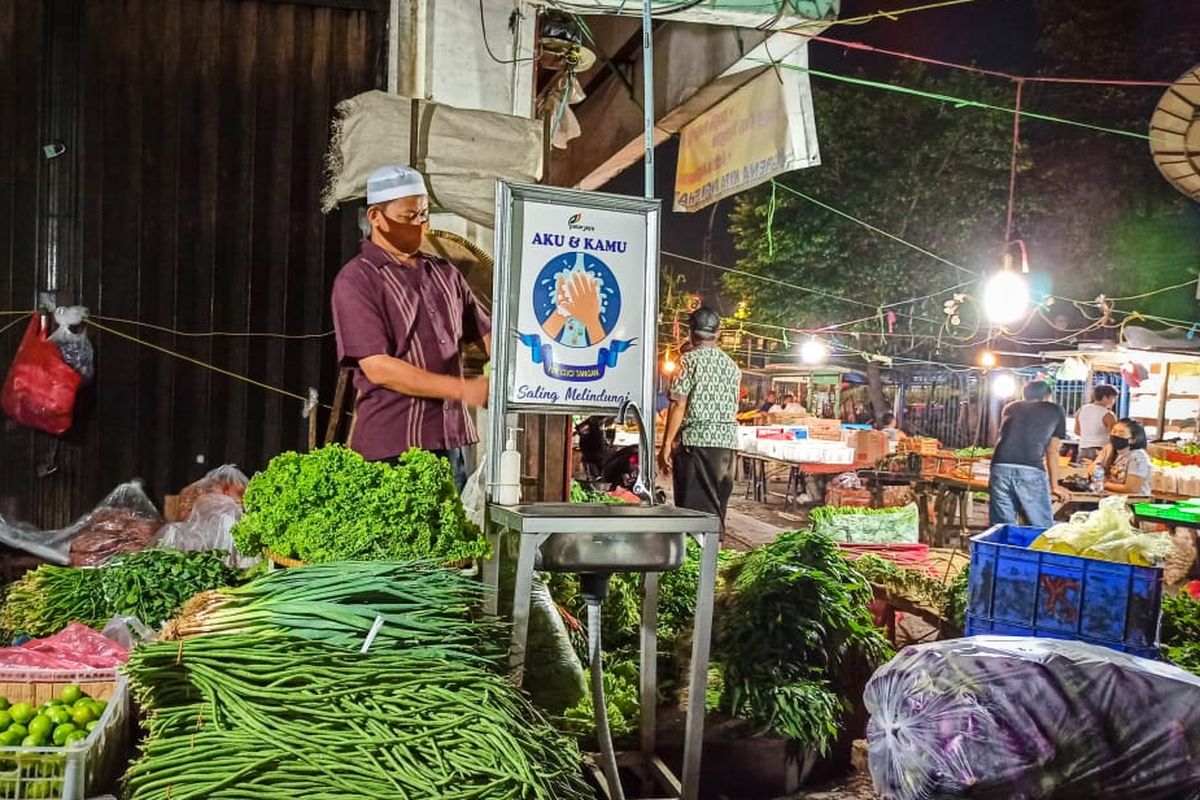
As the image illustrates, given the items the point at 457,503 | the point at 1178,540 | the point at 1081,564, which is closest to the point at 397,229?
the point at 457,503

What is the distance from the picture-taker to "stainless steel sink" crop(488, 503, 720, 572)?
303 centimetres

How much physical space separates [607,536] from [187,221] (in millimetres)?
4182

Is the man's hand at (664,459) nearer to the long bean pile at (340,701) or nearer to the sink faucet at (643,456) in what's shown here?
the sink faucet at (643,456)

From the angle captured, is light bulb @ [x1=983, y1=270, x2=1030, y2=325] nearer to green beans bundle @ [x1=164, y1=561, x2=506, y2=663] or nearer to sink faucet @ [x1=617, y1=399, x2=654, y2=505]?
sink faucet @ [x1=617, y1=399, x2=654, y2=505]

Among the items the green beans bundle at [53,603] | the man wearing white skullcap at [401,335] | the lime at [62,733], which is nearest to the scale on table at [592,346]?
the man wearing white skullcap at [401,335]

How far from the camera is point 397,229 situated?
404 centimetres

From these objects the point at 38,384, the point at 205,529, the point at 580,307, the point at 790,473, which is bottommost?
the point at 790,473

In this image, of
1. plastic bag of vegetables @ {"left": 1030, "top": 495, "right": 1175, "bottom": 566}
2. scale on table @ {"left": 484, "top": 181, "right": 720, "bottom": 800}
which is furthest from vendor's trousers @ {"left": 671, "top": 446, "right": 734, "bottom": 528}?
scale on table @ {"left": 484, "top": 181, "right": 720, "bottom": 800}

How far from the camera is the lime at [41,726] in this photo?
272 centimetres

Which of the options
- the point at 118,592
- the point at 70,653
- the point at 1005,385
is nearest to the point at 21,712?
the point at 70,653

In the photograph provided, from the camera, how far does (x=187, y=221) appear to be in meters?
5.89

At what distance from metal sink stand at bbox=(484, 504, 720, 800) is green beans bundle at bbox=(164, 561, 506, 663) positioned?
0.60ft

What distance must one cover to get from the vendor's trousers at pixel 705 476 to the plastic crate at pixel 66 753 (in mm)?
4528

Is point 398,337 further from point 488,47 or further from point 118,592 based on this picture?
point 488,47
